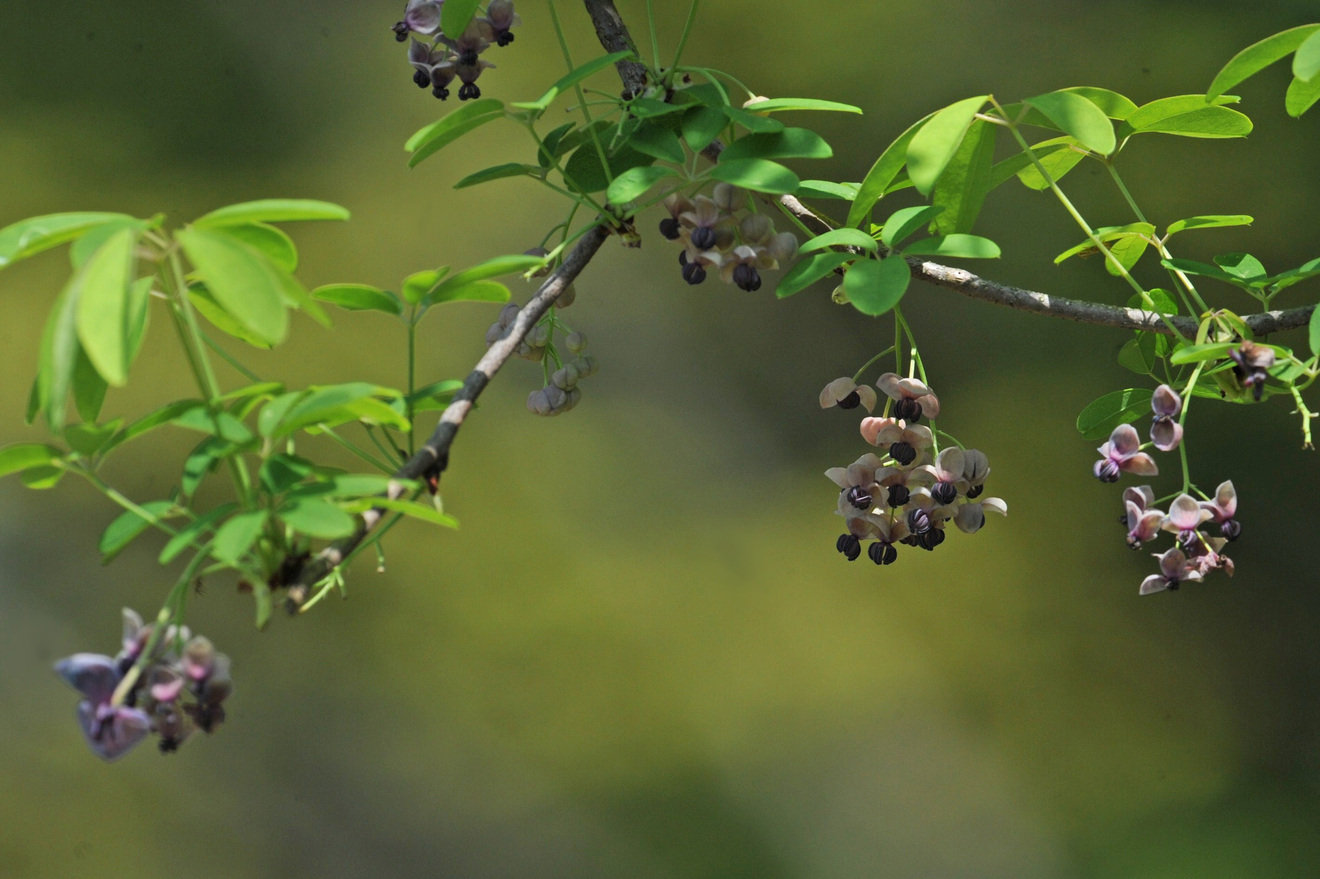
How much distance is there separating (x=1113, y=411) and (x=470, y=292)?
536 mm

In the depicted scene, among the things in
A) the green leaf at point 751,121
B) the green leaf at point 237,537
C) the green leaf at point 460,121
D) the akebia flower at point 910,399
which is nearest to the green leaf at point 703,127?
the green leaf at point 751,121

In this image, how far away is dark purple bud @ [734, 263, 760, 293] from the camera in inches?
27.5

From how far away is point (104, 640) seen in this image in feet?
6.66

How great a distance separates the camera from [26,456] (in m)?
0.56

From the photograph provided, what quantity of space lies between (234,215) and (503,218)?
63.7 inches

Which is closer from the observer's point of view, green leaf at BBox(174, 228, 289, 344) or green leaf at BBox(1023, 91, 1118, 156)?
green leaf at BBox(174, 228, 289, 344)

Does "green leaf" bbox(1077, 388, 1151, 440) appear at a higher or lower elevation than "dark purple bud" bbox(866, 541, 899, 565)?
higher

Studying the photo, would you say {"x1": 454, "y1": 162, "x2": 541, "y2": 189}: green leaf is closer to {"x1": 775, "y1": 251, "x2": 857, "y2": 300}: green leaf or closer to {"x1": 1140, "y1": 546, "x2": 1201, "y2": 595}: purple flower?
{"x1": 775, "y1": 251, "x2": 857, "y2": 300}: green leaf

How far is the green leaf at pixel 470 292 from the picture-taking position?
632 mm

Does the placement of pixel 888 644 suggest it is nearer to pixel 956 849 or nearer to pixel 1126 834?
pixel 956 849

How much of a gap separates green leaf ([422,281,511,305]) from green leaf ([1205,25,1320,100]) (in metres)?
0.47

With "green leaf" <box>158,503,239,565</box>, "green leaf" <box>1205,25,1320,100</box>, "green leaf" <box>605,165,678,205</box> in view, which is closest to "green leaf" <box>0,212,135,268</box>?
"green leaf" <box>158,503,239,565</box>

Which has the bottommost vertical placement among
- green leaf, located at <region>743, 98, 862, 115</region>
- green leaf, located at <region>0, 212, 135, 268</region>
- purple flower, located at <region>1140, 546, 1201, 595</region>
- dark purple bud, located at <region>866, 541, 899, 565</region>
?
purple flower, located at <region>1140, 546, 1201, 595</region>

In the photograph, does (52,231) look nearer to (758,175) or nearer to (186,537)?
(186,537)
